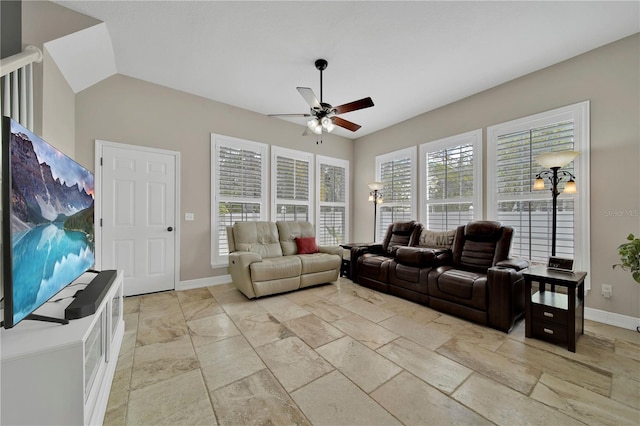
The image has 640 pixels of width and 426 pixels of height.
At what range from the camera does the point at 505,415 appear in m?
1.38

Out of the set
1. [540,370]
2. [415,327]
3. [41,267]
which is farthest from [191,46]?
[540,370]

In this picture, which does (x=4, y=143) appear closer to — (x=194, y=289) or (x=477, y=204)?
(x=194, y=289)

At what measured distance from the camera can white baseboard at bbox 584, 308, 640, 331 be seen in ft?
7.92

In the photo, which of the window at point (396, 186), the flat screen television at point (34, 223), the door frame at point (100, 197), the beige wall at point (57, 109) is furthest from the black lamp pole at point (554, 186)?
the beige wall at point (57, 109)

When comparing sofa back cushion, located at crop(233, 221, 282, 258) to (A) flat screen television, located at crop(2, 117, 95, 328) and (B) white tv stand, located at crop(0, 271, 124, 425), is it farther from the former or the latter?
(B) white tv stand, located at crop(0, 271, 124, 425)

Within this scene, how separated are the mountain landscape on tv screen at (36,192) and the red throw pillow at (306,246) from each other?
280 cm

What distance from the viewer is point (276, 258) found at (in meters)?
3.61

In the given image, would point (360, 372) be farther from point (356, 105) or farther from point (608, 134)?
point (608, 134)

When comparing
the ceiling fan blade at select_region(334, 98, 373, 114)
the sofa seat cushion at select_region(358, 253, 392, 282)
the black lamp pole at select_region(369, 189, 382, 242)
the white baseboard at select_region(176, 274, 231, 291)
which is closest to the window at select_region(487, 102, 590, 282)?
the sofa seat cushion at select_region(358, 253, 392, 282)

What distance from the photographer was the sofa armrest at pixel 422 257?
3.09 m

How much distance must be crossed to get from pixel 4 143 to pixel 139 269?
111 inches

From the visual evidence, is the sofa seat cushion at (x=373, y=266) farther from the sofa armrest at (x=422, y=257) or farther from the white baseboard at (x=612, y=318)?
the white baseboard at (x=612, y=318)

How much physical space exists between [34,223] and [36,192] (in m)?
0.16

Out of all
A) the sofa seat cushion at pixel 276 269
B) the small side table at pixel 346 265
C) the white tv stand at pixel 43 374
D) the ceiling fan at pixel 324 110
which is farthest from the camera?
the small side table at pixel 346 265
